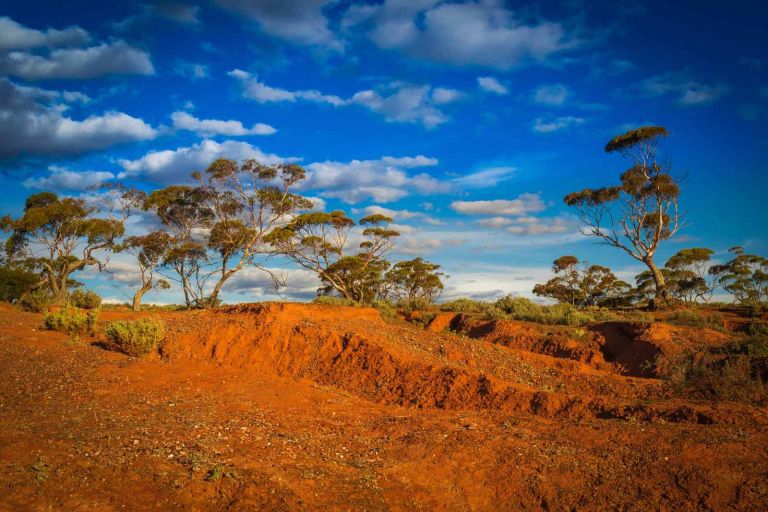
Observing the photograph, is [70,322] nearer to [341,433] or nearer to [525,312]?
[341,433]

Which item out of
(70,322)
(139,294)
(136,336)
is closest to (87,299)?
(139,294)

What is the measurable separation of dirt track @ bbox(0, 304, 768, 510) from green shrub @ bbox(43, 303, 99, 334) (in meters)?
1.35

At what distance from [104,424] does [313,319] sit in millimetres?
7061

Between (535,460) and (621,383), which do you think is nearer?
(535,460)

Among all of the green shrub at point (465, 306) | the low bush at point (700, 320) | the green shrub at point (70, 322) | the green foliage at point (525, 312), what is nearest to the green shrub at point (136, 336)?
the green shrub at point (70, 322)

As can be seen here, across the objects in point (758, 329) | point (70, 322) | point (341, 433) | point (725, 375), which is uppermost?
point (758, 329)

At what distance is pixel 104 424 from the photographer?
22.0 feet

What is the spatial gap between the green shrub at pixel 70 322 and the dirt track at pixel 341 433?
4.41ft

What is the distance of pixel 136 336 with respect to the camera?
1124cm

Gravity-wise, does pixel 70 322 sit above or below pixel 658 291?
below

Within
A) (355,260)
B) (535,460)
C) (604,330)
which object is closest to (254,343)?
(535,460)

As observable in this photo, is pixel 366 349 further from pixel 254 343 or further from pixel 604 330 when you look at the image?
pixel 604 330

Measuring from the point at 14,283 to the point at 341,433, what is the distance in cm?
2940

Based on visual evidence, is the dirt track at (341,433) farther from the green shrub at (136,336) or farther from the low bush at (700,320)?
the low bush at (700,320)
